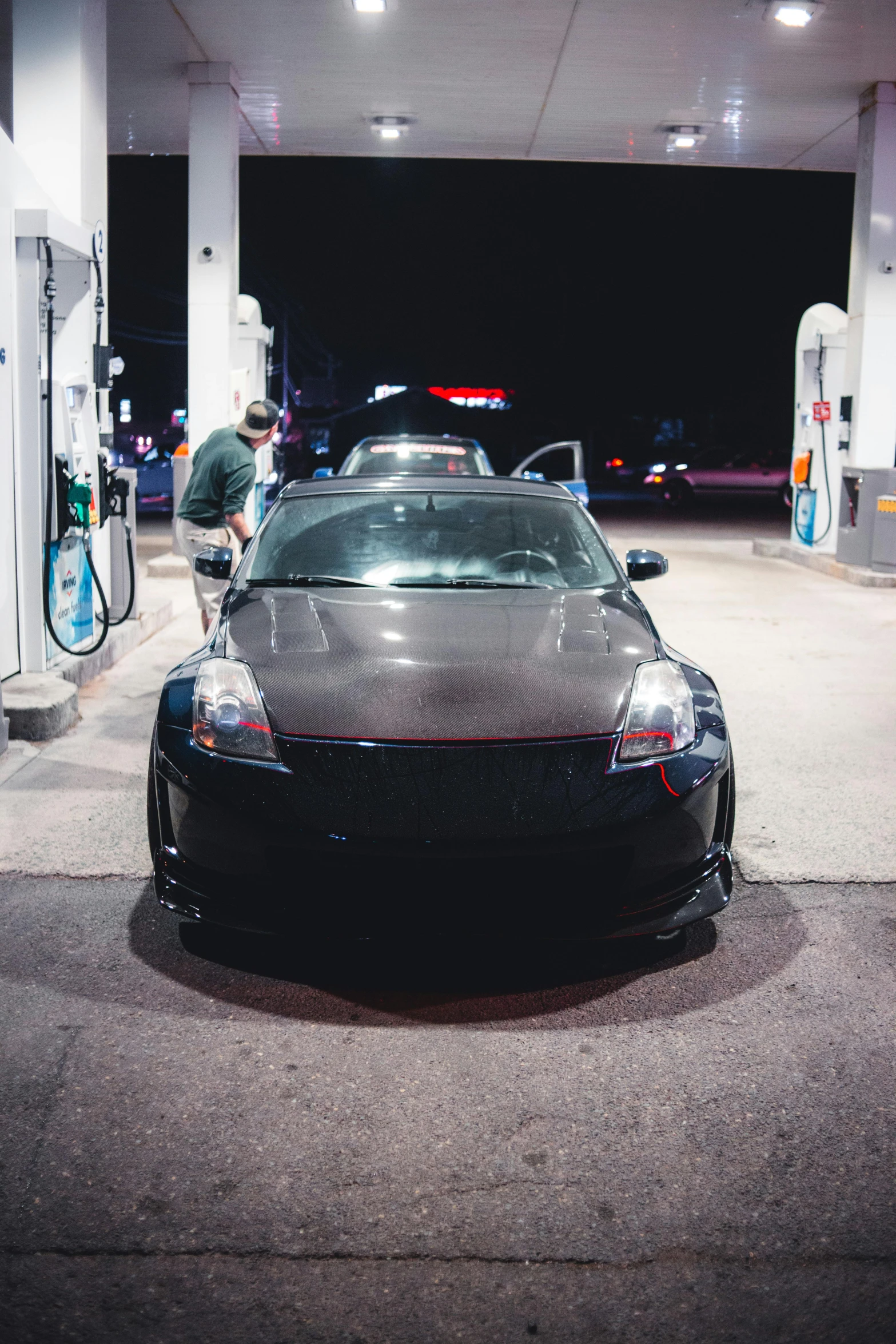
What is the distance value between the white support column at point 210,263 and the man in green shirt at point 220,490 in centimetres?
675

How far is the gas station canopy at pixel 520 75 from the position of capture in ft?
38.0

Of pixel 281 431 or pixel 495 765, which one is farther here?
pixel 281 431

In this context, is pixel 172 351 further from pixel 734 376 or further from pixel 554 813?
pixel 554 813

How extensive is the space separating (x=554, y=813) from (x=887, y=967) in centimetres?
132

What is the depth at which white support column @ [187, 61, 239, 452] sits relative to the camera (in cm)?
1432

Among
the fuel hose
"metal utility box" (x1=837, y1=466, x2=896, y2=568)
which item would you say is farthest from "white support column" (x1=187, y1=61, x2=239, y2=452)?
"metal utility box" (x1=837, y1=466, x2=896, y2=568)

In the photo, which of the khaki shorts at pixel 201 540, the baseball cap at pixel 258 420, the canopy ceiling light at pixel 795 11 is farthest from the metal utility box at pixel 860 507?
the khaki shorts at pixel 201 540

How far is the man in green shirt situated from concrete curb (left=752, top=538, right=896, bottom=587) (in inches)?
316

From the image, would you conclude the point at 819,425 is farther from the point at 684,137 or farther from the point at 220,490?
the point at 220,490

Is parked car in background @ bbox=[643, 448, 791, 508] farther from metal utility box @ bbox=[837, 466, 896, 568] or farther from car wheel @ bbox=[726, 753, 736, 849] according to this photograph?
car wheel @ bbox=[726, 753, 736, 849]

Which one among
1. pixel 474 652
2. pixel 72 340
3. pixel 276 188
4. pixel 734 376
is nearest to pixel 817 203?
pixel 276 188

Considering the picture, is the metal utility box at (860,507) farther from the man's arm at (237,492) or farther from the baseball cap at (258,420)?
the man's arm at (237,492)

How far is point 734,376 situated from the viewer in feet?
198

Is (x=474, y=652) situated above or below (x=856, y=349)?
below
